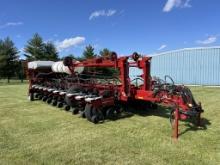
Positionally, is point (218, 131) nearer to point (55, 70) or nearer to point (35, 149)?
point (35, 149)

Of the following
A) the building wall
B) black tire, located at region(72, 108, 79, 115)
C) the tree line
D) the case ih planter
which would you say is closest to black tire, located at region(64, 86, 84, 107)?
the case ih planter

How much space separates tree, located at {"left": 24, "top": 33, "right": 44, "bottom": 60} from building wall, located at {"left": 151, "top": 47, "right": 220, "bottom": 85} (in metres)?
27.2

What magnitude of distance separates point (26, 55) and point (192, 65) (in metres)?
34.0

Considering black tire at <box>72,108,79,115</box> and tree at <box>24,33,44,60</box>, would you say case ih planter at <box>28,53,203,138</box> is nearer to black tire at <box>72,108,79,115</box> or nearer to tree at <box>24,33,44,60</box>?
black tire at <box>72,108,79,115</box>

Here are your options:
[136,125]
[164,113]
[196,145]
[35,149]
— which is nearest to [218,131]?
[196,145]

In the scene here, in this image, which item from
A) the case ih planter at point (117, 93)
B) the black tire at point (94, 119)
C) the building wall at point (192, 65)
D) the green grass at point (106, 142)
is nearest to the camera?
the green grass at point (106, 142)

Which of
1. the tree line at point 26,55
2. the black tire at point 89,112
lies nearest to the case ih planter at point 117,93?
the black tire at point 89,112

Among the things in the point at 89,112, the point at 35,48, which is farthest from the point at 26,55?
the point at 89,112

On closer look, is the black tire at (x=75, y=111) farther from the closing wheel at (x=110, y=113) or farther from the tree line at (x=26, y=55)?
the tree line at (x=26, y=55)

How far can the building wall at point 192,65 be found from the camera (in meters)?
21.7

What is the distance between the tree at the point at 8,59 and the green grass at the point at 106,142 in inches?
1351

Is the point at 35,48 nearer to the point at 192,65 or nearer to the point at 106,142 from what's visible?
the point at 192,65

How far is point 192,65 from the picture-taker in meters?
23.5

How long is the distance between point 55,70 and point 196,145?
922 centimetres
